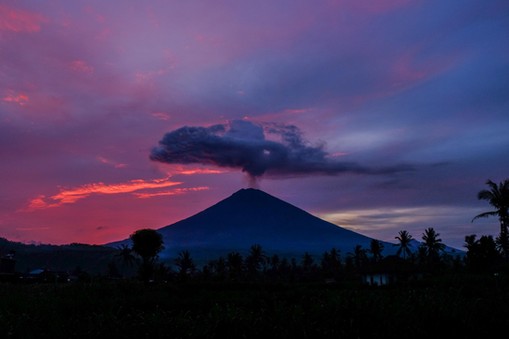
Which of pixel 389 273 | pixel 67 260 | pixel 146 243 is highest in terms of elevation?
pixel 146 243

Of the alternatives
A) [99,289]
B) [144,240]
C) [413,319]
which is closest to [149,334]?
[413,319]

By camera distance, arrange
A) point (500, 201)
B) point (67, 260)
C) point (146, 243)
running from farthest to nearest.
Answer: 1. point (67, 260)
2. point (146, 243)
3. point (500, 201)

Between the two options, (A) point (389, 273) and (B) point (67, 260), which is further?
(B) point (67, 260)

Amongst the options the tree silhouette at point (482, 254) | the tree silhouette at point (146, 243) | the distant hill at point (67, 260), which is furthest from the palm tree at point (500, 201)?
the distant hill at point (67, 260)

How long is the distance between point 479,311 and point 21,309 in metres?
15.9

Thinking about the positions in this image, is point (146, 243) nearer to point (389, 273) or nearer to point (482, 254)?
point (389, 273)

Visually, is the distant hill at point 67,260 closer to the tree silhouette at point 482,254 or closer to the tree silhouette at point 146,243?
the tree silhouette at point 146,243

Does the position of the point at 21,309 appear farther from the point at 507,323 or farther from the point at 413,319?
the point at 507,323

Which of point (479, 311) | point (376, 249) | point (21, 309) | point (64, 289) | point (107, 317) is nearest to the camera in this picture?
point (107, 317)

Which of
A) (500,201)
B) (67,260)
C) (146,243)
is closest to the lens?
(500,201)

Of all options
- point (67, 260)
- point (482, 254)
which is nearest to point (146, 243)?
point (482, 254)

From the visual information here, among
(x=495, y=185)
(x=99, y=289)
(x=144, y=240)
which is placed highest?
(x=495, y=185)

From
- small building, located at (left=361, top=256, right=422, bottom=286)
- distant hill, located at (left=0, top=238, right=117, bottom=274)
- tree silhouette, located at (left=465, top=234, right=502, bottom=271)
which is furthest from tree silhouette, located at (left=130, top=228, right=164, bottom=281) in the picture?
distant hill, located at (left=0, top=238, right=117, bottom=274)

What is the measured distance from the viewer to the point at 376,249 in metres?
90.8
